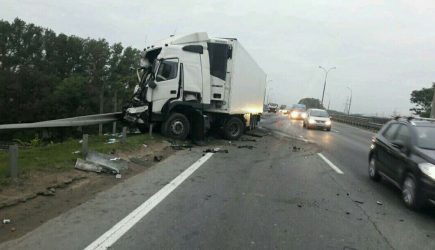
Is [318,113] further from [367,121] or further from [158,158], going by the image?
[158,158]

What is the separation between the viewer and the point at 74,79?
78.1 metres

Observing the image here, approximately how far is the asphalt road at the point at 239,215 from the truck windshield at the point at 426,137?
1.13 meters

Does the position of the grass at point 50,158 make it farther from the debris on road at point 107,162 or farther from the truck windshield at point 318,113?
the truck windshield at point 318,113

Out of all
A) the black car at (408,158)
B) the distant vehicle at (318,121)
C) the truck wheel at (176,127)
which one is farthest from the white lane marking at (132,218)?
the distant vehicle at (318,121)

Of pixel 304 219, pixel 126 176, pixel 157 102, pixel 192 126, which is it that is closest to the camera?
pixel 304 219

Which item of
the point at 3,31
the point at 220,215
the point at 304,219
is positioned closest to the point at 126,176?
the point at 220,215

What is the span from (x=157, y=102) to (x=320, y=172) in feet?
22.8

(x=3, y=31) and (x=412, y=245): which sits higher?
(x=3, y=31)

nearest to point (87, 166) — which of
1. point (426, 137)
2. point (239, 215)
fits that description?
point (239, 215)

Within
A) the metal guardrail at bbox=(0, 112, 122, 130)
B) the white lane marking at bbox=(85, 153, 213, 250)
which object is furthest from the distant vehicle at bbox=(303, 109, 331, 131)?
the white lane marking at bbox=(85, 153, 213, 250)

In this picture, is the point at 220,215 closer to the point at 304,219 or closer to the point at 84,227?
the point at 304,219

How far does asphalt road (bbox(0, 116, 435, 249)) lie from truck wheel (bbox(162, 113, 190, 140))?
555cm

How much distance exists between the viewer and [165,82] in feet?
58.0

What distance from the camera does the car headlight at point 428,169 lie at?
8217 millimetres
